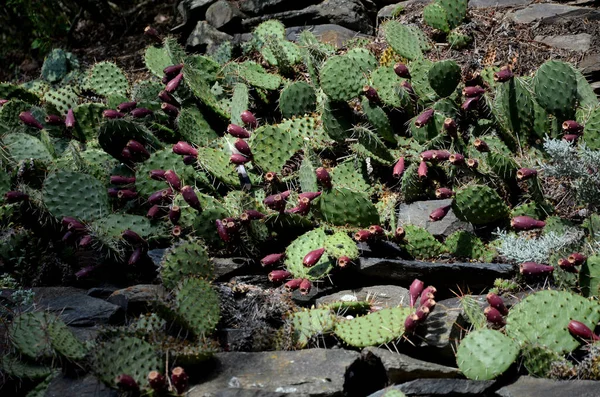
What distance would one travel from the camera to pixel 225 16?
7.84m

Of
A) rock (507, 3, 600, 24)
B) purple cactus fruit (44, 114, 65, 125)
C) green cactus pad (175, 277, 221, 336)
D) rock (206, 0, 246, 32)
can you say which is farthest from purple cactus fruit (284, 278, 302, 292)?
rock (206, 0, 246, 32)

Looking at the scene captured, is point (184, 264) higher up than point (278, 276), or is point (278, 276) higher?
point (184, 264)

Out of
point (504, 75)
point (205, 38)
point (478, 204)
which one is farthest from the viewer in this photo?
point (205, 38)

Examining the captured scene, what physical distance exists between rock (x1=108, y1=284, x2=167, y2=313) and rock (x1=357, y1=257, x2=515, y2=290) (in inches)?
46.7

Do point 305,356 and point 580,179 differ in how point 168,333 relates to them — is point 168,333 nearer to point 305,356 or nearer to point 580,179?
point 305,356

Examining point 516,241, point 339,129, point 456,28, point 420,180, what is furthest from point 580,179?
point 456,28

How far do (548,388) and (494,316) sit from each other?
0.51 meters

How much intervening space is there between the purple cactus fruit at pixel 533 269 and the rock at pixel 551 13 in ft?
8.77

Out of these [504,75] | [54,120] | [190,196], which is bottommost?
[190,196]

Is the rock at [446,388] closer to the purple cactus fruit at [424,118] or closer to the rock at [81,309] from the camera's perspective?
the rock at [81,309]

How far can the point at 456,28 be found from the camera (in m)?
6.50

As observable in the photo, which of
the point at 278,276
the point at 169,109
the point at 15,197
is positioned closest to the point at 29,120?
the point at 15,197

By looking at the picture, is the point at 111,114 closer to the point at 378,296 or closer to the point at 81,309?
the point at 81,309

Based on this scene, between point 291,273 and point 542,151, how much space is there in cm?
181
